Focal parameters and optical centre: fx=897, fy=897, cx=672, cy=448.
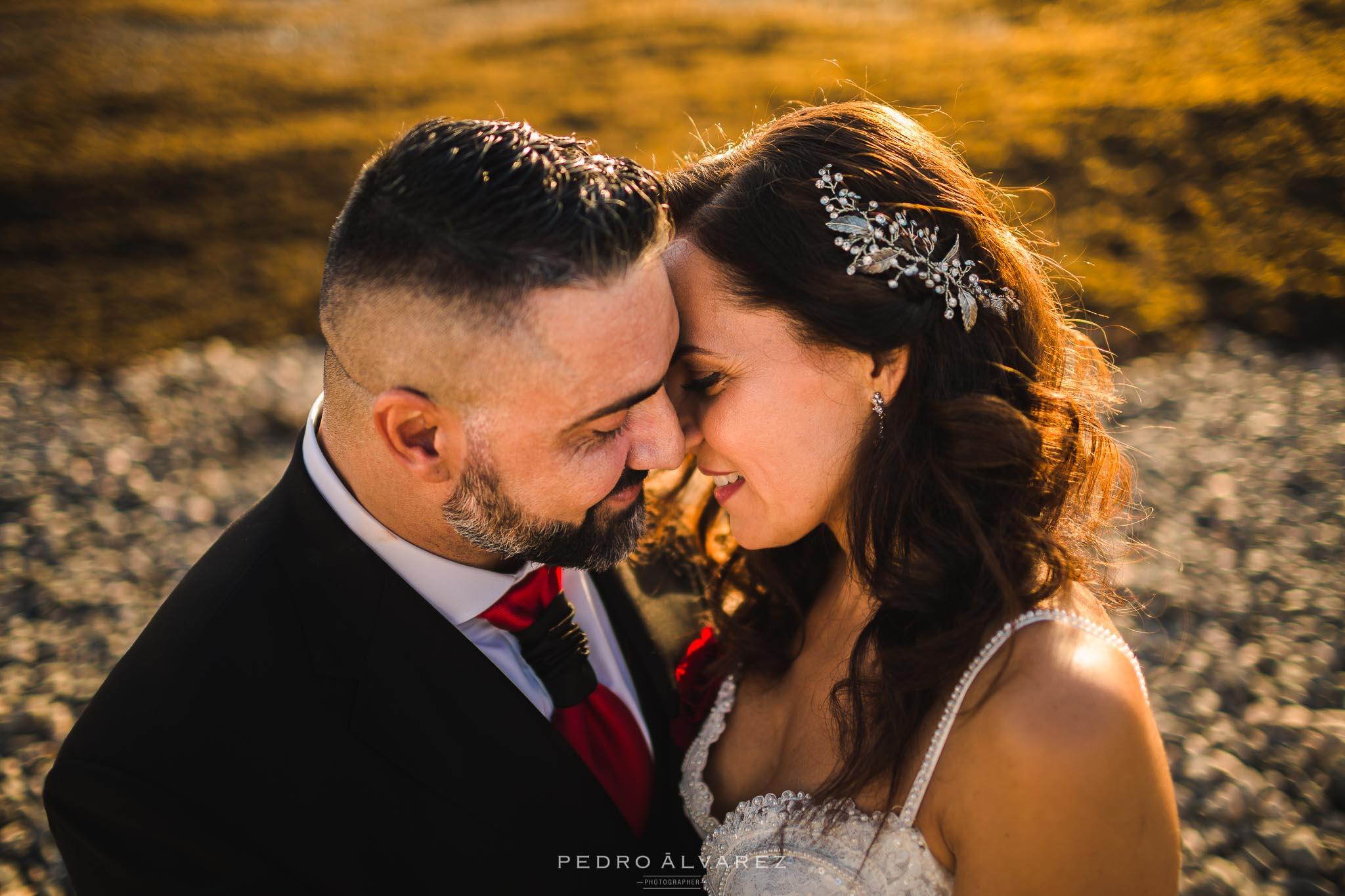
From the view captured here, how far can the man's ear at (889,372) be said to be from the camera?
250 centimetres

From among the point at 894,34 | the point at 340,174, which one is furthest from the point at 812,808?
the point at 894,34

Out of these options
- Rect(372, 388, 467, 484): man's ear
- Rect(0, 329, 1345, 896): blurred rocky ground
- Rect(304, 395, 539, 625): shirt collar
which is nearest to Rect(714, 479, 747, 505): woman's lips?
Rect(304, 395, 539, 625): shirt collar

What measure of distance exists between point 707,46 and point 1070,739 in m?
16.1

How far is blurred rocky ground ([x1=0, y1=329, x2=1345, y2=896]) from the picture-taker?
409cm

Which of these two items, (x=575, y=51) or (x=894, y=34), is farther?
(x=575, y=51)

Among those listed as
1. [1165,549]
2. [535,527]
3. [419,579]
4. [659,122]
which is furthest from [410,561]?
[659,122]

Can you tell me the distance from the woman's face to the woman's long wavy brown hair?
0.18 feet

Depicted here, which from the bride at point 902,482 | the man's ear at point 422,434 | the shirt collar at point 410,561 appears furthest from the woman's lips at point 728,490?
the man's ear at point 422,434

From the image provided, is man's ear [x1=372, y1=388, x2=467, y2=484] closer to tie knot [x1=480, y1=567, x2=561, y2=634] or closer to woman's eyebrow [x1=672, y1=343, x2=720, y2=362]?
tie knot [x1=480, y1=567, x2=561, y2=634]

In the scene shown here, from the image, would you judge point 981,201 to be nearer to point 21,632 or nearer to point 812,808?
point 812,808

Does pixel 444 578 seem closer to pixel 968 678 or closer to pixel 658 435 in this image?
pixel 658 435

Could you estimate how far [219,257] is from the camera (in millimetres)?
10547

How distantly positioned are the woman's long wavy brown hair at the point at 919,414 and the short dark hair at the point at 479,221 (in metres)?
0.45

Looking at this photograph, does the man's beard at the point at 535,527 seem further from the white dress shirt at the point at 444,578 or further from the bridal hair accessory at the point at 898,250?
the bridal hair accessory at the point at 898,250
